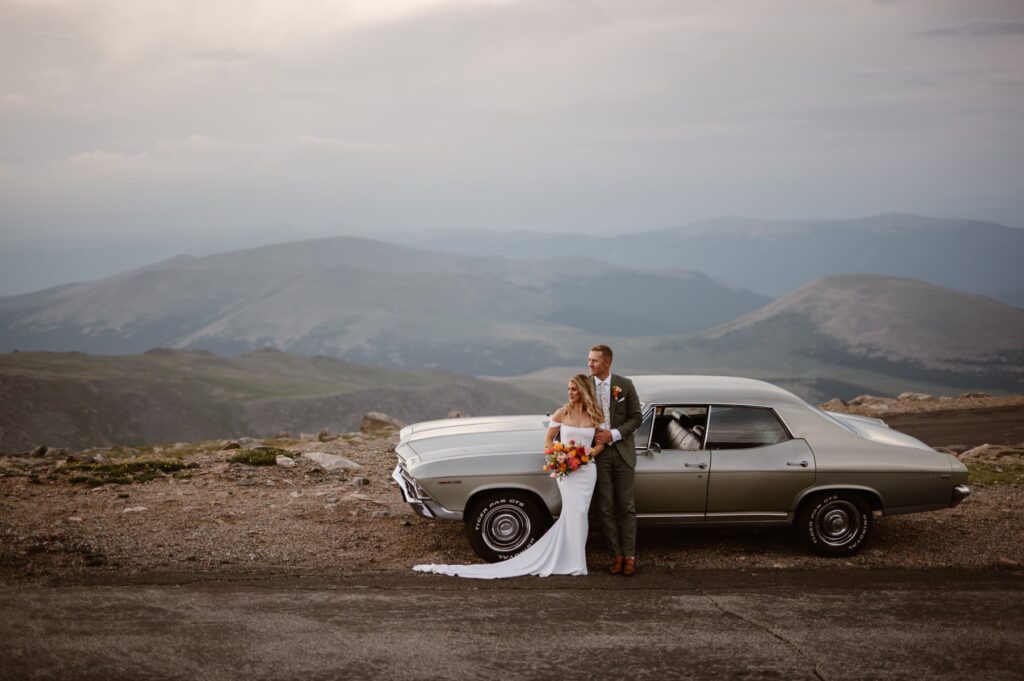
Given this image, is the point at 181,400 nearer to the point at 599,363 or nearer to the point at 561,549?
the point at 561,549

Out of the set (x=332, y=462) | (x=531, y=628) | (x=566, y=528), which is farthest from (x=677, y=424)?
(x=332, y=462)

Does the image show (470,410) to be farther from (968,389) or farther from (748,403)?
(968,389)

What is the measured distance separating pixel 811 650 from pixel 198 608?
17.6ft

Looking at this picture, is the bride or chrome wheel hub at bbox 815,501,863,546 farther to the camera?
chrome wheel hub at bbox 815,501,863,546

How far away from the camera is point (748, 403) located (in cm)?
934

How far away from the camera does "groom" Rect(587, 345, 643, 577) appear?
28.3 ft

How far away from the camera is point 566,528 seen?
29.0 ft

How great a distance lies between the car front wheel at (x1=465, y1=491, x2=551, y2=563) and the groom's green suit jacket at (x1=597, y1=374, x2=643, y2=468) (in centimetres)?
97

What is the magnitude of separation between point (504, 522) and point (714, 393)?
2681mm

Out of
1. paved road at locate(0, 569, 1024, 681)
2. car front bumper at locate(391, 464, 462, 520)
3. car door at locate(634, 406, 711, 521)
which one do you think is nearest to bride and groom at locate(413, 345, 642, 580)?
paved road at locate(0, 569, 1024, 681)

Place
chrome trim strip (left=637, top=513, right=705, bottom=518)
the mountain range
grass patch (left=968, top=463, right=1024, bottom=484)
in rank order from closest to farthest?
chrome trim strip (left=637, top=513, right=705, bottom=518) → grass patch (left=968, top=463, right=1024, bottom=484) → the mountain range

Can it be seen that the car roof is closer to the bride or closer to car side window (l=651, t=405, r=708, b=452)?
car side window (l=651, t=405, r=708, b=452)

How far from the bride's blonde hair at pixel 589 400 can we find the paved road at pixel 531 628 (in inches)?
66.3

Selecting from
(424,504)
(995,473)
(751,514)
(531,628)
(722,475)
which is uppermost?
(722,475)
